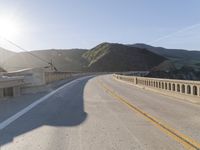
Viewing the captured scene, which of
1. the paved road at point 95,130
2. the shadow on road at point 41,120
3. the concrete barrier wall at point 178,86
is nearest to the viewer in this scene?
the paved road at point 95,130

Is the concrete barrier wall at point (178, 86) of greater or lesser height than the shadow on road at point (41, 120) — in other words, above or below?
above

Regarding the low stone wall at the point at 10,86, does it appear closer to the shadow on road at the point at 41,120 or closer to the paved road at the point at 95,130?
the shadow on road at the point at 41,120

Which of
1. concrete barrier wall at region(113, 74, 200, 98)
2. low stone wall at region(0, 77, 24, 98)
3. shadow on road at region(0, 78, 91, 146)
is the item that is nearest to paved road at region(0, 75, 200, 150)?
shadow on road at region(0, 78, 91, 146)

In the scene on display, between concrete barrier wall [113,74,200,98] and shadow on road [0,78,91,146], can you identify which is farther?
concrete barrier wall [113,74,200,98]

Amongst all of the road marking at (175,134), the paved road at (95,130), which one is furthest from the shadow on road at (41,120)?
the road marking at (175,134)

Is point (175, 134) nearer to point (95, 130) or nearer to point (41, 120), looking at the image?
point (95, 130)

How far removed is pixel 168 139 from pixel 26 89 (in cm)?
1633

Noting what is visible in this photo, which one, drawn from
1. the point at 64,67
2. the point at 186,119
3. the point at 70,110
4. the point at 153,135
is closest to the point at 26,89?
the point at 70,110

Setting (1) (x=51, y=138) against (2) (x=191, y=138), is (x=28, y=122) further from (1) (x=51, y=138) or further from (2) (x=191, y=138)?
(2) (x=191, y=138)

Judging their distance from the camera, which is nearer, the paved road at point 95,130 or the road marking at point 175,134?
the road marking at point 175,134

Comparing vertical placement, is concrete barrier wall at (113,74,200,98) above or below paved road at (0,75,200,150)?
above

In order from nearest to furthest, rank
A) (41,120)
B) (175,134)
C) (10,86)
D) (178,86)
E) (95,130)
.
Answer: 1. (175,134)
2. (95,130)
3. (41,120)
4. (10,86)
5. (178,86)

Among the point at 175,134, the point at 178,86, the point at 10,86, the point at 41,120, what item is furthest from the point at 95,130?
the point at 178,86

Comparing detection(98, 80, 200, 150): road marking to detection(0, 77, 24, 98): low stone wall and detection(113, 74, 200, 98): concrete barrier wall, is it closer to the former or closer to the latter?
detection(113, 74, 200, 98): concrete barrier wall
